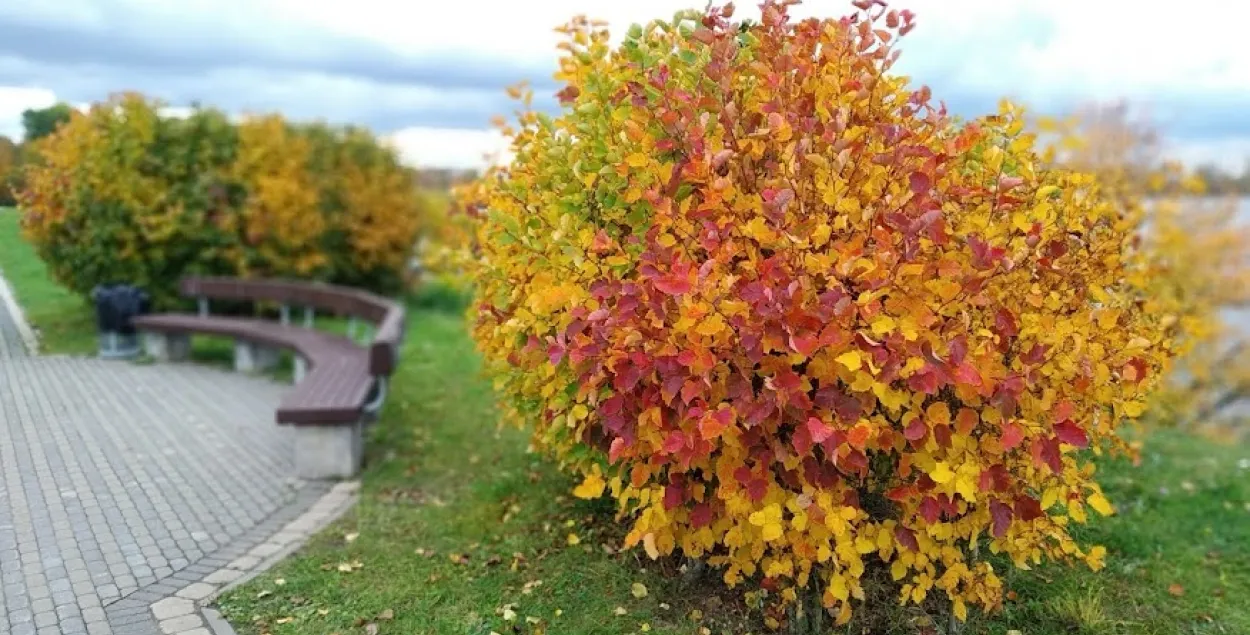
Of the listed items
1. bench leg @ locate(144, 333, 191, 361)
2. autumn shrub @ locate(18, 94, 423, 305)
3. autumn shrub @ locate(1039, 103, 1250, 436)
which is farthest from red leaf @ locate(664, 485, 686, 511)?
autumn shrub @ locate(1039, 103, 1250, 436)

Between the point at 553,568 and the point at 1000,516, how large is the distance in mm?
1772

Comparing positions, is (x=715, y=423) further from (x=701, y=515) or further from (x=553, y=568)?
(x=553, y=568)

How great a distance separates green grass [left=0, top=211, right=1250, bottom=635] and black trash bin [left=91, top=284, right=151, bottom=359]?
6.63 feet

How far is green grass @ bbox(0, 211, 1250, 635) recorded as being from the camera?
11.0ft

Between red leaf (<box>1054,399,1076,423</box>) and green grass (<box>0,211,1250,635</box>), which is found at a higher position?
red leaf (<box>1054,399,1076,423</box>)

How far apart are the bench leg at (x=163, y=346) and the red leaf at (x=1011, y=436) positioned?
7.46 m

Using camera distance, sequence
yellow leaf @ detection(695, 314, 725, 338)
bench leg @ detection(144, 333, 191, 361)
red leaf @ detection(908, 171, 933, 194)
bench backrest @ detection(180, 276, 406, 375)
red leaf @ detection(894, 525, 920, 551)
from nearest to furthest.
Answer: yellow leaf @ detection(695, 314, 725, 338), red leaf @ detection(908, 171, 933, 194), red leaf @ detection(894, 525, 920, 551), bench backrest @ detection(180, 276, 406, 375), bench leg @ detection(144, 333, 191, 361)

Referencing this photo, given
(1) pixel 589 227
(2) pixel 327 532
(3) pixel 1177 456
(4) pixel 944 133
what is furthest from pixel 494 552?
(3) pixel 1177 456

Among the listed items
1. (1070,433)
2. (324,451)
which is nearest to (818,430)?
(1070,433)

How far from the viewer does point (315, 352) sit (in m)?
6.80

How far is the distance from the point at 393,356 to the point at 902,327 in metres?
3.86

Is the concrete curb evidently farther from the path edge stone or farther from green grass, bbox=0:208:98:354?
the path edge stone

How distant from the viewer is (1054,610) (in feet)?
11.1

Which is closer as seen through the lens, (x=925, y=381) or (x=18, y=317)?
(x=925, y=381)
